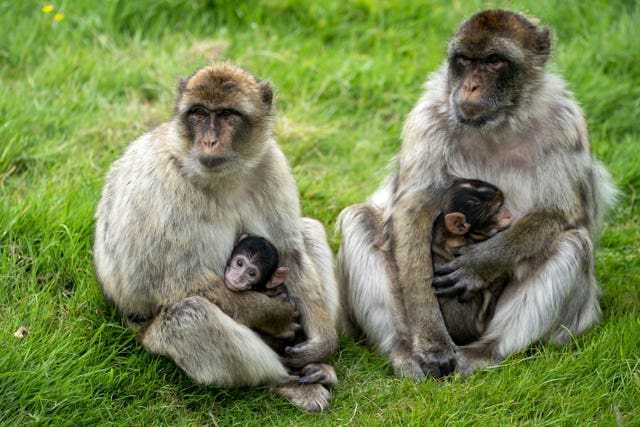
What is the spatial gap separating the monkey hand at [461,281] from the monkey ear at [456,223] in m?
0.16

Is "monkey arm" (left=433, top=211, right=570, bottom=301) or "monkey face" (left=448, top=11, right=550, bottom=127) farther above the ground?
"monkey face" (left=448, top=11, right=550, bottom=127)

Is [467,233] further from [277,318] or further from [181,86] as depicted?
[181,86]

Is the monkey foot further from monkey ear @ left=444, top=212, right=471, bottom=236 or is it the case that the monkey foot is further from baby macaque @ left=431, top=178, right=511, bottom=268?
monkey ear @ left=444, top=212, right=471, bottom=236

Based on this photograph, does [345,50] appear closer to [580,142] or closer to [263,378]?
[580,142]

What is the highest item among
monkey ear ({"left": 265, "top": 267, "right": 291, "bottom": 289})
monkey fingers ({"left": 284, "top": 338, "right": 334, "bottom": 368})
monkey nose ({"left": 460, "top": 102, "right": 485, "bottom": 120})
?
monkey nose ({"left": 460, "top": 102, "right": 485, "bottom": 120})

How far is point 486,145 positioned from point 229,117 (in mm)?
1648

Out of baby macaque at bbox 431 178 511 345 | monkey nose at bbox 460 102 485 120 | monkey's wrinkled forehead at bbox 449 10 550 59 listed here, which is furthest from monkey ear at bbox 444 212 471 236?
monkey's wrinkled forehead at bbox 449 10 550 59

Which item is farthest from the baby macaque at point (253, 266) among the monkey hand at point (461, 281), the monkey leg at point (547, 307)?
the monkey leg at point (547, 307)

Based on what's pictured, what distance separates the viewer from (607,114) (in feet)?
29.6

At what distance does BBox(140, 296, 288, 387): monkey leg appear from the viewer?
223 inches

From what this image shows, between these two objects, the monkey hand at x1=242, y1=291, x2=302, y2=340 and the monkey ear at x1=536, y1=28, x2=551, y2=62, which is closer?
the monkey hand at x1=242, y1=291, x2=302, y2=340

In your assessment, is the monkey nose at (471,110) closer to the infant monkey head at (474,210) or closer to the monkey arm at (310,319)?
the infant monkey head at (474,210)

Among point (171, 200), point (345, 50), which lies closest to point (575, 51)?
point (345, 50)

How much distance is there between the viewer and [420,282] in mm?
6285
